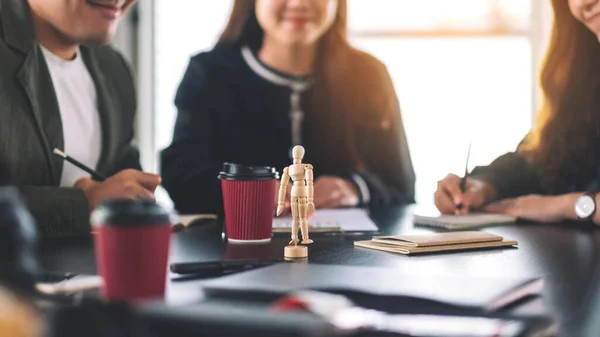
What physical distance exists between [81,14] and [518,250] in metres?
1.41

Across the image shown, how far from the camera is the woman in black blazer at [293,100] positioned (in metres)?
2.50

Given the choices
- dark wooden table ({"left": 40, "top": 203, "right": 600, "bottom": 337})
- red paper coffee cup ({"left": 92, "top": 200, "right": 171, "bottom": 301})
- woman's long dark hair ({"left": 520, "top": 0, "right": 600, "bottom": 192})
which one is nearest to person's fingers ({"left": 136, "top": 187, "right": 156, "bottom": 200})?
dark wooden table ({"left": 40, "top": 203, "right": 600, "bottom": 337})

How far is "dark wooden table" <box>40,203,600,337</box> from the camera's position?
82 cm

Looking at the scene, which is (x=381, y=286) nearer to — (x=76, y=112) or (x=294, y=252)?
(x=294, y=252)

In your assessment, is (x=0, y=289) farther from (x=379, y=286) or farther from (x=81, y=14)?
(x=81, y=14)

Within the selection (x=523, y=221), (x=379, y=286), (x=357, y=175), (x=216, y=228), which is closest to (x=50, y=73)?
(x=216, y=228)

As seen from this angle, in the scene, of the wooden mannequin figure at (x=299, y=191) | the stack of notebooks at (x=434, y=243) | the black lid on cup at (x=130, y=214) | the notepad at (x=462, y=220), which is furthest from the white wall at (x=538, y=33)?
the black lid on cup at (x=130, y=214)

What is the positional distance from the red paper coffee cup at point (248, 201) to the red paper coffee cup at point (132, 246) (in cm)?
60

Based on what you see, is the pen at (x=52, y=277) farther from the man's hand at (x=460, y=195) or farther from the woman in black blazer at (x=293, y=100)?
the woman in black blazer at (x=293, y=100)

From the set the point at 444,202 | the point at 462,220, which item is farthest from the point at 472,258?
the point at 444,202

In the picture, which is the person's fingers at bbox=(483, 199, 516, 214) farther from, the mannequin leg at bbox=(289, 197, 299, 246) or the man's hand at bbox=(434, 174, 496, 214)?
the mannequin leg at bbox=(289, 197, 299, 246)

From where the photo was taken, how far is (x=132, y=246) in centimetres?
70

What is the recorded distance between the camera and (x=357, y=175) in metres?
2.34

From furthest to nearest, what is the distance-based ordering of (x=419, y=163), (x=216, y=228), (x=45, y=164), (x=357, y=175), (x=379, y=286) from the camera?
(x=419, y=163)
(x=357, y=175)
(x=45, y=164)
(x=216, y=228)
(x=379, y=286)
